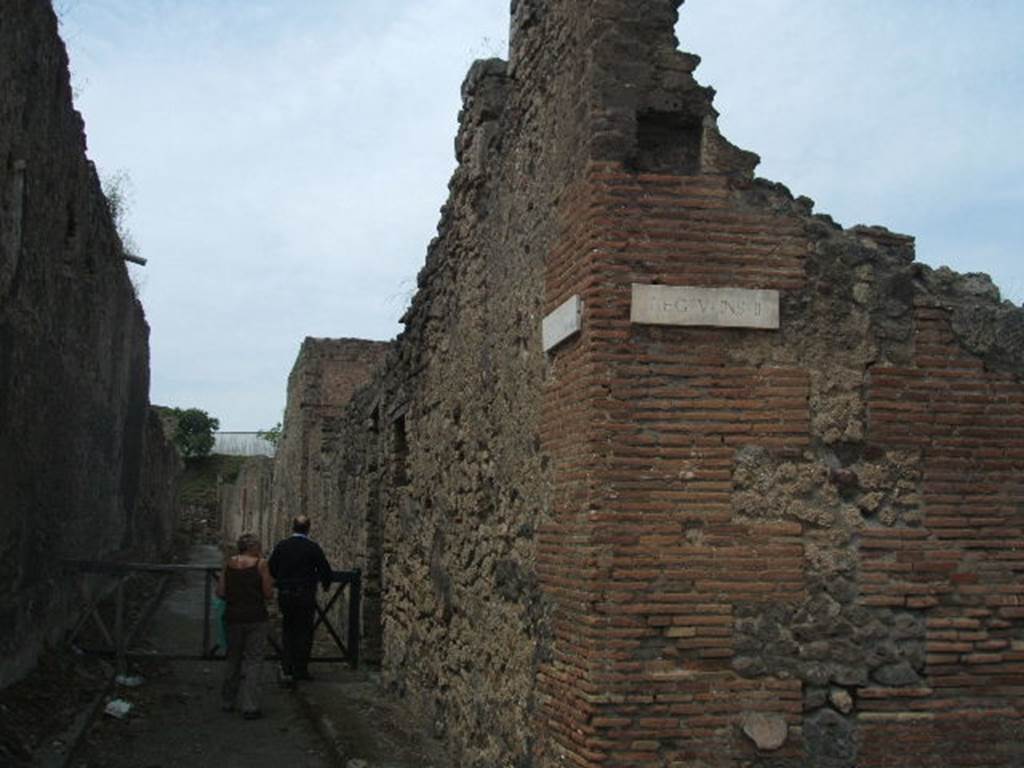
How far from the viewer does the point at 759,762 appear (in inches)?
188

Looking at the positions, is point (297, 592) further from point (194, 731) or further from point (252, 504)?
point (252, 504)

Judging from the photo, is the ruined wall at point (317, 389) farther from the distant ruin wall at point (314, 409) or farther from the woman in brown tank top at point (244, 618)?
the woman in brown tank top at point (244, 618)

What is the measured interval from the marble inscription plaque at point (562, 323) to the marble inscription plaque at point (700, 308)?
256mm

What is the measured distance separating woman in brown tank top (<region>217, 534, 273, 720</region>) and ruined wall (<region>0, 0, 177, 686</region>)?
4.31 ft

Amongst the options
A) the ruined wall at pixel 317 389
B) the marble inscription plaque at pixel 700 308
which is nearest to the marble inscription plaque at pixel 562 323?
the marble inscription plaque at pixel 700 308

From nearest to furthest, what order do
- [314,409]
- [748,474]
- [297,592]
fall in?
1. [748,474]
2. [297,592]
3. [314,409]

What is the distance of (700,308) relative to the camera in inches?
194

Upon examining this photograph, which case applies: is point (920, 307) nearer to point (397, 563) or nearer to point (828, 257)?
point (828, 257)

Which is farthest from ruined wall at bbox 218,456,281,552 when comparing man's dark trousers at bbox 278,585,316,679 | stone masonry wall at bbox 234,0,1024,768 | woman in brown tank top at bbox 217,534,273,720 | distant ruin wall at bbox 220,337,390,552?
stone masonry wall at bbox 234,0,1024,768

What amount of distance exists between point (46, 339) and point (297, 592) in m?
2.98

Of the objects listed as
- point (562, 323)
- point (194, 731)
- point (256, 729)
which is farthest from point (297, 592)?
point (562, 323)

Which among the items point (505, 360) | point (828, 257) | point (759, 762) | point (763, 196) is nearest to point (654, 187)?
point (763, 196)

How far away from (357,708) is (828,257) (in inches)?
214

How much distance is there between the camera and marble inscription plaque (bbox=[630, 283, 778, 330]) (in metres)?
4.91
